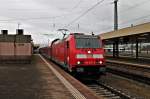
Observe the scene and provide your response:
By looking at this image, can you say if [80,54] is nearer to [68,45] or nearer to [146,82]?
[68,45]

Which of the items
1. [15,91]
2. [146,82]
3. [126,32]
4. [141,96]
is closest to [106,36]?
[126,32]

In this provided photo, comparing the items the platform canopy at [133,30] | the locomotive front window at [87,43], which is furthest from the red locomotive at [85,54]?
the platform canopy at [133,30]

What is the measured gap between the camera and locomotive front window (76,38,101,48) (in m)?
19.8

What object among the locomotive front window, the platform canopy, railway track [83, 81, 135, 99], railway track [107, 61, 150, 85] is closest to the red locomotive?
the locomotive front window

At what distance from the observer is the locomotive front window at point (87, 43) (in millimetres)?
19770

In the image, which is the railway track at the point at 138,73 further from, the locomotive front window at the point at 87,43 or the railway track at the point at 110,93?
the railway track at the point at 110,93

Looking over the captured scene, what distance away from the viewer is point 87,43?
19.9m

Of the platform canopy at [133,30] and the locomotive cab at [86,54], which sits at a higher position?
the platform canopy at [133,30]

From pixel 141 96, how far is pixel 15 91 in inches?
227

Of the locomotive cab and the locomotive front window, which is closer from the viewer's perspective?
the locomotive cab

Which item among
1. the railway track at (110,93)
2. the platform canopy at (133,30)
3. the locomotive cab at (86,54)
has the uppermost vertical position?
the platform canopy at (133,30)

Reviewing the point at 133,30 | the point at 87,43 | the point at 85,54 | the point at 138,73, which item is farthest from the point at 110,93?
the point at 133,30

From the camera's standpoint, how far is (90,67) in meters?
18.9

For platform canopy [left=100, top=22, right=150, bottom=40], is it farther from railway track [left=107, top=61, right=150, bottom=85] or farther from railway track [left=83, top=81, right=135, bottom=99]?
railway track [left=83, top=81, right=135, bottom=99]
